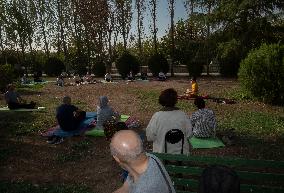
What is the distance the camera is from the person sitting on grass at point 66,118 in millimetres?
12750

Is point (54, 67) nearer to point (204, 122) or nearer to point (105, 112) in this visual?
point (105, 112)

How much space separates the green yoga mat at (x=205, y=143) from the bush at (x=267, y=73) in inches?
297

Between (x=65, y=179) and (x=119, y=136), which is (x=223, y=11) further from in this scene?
(x=119, y=136)

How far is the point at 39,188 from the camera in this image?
8.77 meters

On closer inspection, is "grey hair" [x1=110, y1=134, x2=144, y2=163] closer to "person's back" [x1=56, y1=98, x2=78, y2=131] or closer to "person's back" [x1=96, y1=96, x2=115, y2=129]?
"person's back" [x1=96, y1=96, x2=115, y2=129]

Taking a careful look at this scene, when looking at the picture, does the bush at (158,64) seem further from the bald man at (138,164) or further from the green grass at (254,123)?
the bald man at (138,164)

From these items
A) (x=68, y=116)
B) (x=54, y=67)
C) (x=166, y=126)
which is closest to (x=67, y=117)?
(x=68, y=116)

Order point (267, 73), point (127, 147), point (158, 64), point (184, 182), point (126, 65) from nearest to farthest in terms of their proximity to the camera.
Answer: point (127, 147) → point (184, 182) → point (267, 73) → point (126, 65) → point (158, 64)

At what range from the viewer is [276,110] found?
16938mm

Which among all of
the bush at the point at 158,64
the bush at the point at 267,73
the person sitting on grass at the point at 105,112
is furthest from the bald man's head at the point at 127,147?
the bush at the point at 158,64

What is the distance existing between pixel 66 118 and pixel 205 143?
493 cm

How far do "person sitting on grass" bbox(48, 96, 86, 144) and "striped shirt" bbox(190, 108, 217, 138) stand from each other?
169 inches

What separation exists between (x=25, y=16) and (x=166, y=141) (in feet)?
189

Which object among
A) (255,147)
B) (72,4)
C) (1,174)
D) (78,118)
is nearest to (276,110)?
(255,147)
